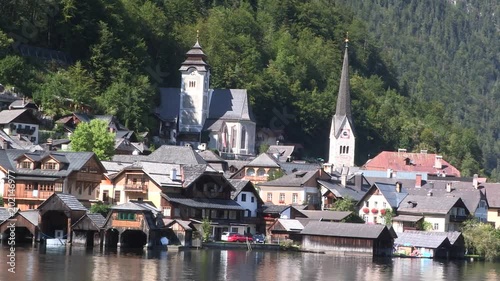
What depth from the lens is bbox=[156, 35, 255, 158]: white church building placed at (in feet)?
427

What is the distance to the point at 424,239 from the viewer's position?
8781 cm

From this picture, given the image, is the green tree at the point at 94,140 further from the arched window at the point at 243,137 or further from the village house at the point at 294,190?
the arched window at the point at 243,137

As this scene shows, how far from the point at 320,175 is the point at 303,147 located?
140 ft

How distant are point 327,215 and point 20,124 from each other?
25436 mm

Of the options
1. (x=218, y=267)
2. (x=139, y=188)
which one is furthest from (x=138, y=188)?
(x=218, y=267)

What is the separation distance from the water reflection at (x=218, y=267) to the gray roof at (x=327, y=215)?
10.2 meters

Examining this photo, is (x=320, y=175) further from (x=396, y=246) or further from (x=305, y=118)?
(x=305, y=118)

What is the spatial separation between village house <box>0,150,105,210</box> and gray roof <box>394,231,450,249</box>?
21.4 meters

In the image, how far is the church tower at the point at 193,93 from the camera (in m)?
130

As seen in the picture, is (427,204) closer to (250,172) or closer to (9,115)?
(250,172)

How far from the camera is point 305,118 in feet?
483

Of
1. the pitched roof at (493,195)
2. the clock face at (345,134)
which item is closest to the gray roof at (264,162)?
the pitched roof at (493,195)

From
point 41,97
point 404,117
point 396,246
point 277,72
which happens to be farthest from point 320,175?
point 404,117

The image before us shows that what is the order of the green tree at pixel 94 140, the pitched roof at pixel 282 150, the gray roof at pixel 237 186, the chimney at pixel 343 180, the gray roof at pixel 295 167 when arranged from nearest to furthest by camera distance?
the gray roof at pixel 237 186
the green tree at pixel 94 140
the chimney at pixel 343 180
the gray roof at pixel 295 167
the pitched roof at pixel 282 150
